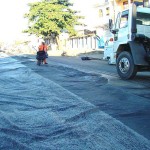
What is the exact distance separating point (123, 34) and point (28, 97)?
15.6 feet

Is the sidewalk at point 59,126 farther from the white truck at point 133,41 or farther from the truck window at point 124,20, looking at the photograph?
the truck window at point 124,20

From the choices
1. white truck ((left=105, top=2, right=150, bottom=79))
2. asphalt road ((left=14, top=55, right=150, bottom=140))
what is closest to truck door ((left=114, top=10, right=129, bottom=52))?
white truck ((left=105, top=2, right=150, bottom=79))

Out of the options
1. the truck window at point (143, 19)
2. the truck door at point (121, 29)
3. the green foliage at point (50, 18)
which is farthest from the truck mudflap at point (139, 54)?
the green foliage at point (50, 18)

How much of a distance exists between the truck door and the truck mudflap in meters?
0.55

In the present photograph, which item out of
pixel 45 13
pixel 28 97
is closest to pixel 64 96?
pixel 28 97

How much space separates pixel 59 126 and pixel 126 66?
6.25 meters

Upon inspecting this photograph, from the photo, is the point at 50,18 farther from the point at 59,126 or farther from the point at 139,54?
the point at 59,126

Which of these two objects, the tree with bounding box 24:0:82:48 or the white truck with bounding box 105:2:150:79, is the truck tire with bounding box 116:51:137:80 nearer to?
the white truck with bounding box 105:2:150:79

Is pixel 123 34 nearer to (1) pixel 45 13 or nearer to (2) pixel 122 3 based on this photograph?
(2) pixel 122 3

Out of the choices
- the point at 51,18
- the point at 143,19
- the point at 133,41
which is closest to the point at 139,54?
the point at 133,41

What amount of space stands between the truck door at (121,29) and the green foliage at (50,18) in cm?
3318

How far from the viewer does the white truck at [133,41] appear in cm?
1072

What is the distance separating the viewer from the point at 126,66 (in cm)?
1127

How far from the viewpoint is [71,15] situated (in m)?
47.4
